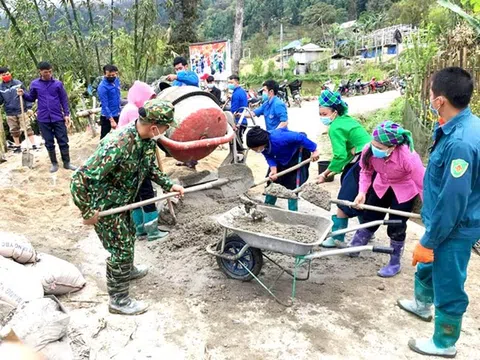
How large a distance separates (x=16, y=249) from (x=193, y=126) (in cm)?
227

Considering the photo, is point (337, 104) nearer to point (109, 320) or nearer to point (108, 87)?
point (109, 320)

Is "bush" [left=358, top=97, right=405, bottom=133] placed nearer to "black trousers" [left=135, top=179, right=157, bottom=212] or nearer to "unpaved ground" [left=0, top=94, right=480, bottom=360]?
"unpaved ground" [left=0, top=94, right=480, bottom=360]

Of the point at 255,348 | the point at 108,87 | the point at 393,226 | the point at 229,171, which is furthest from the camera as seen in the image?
Answer: the point at 108,87

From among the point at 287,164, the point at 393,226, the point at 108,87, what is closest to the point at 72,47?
the point at 108,87

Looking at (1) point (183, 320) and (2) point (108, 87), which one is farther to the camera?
(2) point (108, 87)

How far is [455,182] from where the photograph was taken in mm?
2307

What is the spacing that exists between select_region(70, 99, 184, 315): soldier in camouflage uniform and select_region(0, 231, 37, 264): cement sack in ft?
2.49

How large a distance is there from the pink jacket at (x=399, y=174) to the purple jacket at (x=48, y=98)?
5.09 m

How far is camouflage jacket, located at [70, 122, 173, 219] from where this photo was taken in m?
2.98

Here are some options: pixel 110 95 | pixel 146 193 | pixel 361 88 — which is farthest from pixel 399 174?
pixel 361 88

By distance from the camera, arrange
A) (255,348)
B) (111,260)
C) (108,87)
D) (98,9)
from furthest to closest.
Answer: (98,9) → (108,87) → (111,260) → (255,348)

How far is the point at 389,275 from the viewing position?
3.93 m

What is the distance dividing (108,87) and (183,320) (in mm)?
5096

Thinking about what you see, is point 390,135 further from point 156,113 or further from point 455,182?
point 156,113
